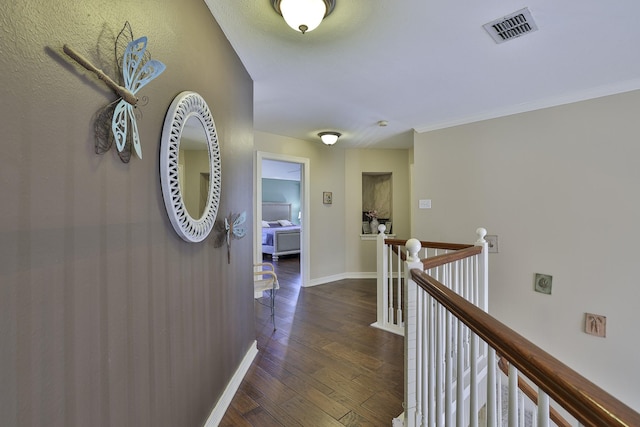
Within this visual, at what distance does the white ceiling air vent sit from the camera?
160 cm

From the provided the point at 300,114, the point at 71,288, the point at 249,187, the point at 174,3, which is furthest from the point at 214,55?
the point at 300,114

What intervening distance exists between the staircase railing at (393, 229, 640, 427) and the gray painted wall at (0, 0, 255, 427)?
110 cm

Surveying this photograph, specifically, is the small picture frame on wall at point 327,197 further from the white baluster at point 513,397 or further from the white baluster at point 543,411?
the white baluster at point 543,411

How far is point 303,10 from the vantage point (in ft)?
4.56

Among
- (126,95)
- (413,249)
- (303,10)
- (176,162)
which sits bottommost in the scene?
(413,249)

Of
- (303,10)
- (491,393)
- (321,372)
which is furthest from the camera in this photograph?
(321,372)

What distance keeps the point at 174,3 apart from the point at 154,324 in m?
1.32

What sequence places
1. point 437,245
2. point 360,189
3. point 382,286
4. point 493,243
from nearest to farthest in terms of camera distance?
point 437,245 < point 382,286 < point 493,243 < point 360,189

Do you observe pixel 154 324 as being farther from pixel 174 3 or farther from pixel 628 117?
pixel 628 117

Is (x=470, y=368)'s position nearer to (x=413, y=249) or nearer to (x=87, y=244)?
(x=413, y=249)

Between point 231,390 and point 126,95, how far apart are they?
5.89 feet

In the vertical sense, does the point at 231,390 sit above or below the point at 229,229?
below

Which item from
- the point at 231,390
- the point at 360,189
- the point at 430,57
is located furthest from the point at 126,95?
the point at 360,189

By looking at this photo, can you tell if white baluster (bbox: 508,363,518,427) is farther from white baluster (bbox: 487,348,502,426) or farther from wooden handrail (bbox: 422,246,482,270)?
wooden handrail (bbox: 422,246,482,270)
